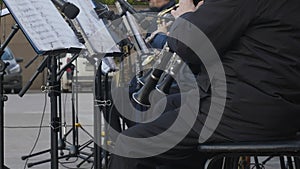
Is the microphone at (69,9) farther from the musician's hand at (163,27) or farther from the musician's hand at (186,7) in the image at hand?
the musician's hand at (186,7)

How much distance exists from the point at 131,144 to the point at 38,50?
2.87 feet

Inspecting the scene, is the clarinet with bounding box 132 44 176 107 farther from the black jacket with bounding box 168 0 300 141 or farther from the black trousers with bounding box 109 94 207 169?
the black jacket with bounding box 168 0 300 141

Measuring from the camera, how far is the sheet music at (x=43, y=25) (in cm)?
367

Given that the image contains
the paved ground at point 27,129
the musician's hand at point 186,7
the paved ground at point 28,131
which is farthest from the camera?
the paved ground at point 27,129

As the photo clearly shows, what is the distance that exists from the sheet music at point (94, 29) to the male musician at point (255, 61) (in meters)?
1.15

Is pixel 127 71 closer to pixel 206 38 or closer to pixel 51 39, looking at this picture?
pixel 51 39

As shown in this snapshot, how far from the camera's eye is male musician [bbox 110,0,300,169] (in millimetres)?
2861

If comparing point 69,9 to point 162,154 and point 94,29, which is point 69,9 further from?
point 162,154

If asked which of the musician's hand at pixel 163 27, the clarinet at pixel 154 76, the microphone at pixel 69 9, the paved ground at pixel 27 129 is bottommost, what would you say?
the paved ground at pixel 27 129

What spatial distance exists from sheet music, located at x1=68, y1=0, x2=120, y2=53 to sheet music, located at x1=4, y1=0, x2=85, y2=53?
94 mm

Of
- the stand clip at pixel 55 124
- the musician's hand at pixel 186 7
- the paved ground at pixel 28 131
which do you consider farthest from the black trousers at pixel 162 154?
the paved ground at pixel 28 131

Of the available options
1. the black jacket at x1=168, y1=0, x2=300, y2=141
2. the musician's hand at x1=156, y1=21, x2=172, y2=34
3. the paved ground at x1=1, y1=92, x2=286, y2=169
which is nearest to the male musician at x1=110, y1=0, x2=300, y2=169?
the black jacket at x1=168, y1=0, x2=300, y2=141

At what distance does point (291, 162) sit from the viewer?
388 cm

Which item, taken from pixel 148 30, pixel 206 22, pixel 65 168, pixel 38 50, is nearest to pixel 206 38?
pixel 206 22
